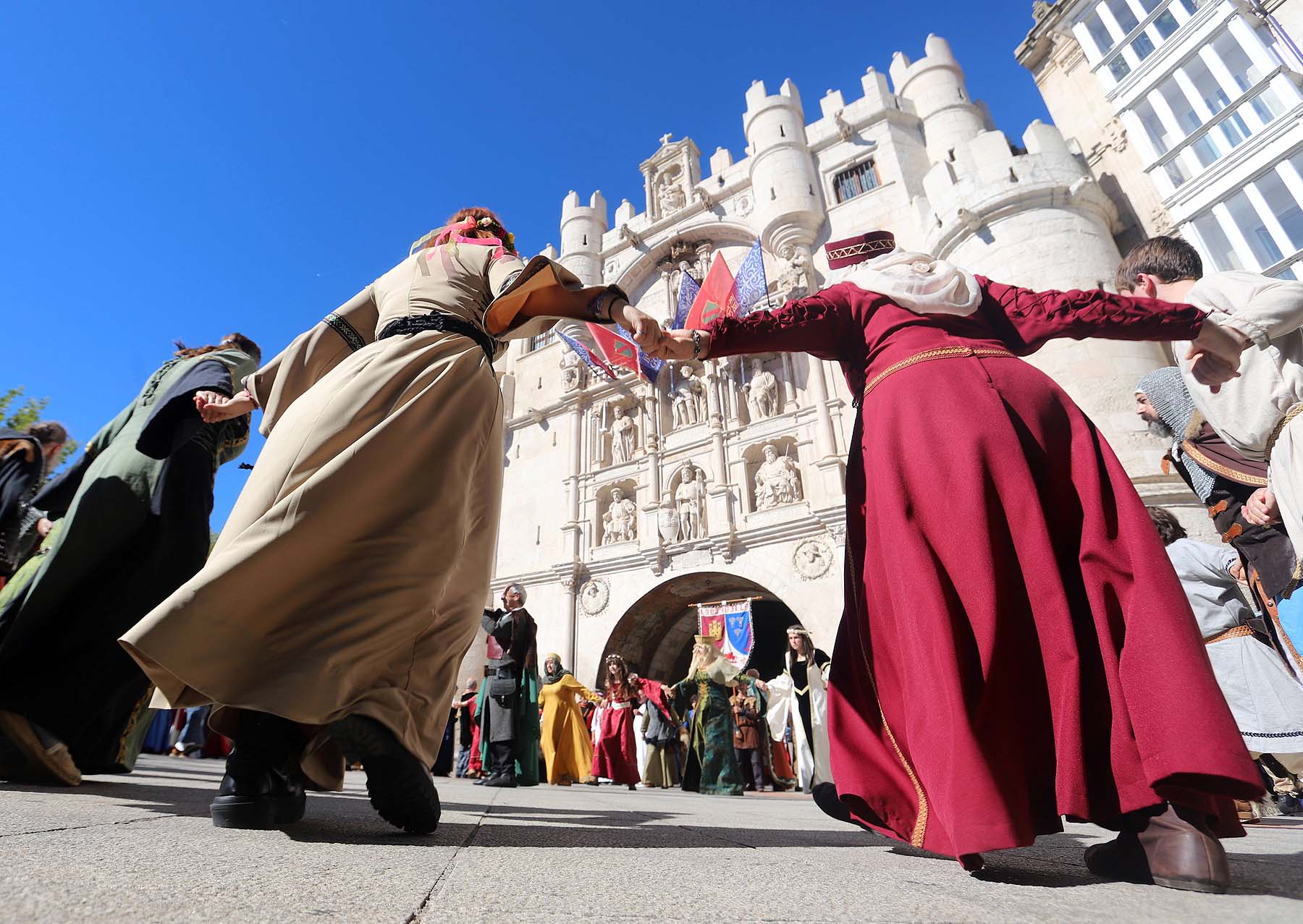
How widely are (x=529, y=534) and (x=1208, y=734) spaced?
14.8 m

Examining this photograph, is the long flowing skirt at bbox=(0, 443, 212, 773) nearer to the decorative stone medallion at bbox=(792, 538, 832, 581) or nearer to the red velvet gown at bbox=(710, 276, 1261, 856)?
the red velvet gown at bbox=(710, 276, 1261, 856)

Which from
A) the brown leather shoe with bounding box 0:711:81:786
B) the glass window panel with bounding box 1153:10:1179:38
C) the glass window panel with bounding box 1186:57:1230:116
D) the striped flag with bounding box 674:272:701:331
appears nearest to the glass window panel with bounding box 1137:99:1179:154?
the glass window panel with bounding box 1186:57:1230:116

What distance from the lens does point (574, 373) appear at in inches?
643

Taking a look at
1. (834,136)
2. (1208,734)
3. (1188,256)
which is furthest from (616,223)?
(1208,734)

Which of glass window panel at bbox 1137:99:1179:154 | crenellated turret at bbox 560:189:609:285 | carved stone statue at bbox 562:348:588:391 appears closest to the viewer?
glass window panel at bbox 1137:99:1179:154

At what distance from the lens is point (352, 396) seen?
65.9 inches

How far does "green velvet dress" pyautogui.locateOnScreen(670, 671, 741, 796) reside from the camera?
281 inches

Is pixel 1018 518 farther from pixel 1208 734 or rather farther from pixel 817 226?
pixel 817 226

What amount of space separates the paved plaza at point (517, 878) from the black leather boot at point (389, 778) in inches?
2.2

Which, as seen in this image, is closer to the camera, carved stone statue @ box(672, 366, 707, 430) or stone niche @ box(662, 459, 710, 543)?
stone niche @ box(662, 459, 710, 543)

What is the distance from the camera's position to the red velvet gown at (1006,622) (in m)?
1.10

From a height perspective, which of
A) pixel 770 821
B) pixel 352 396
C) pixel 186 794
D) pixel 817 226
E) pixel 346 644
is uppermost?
pixel 817 226

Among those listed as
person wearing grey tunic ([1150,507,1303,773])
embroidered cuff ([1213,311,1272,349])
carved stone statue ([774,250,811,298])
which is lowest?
person wearing grey tunic ([1150,507,1303,773])

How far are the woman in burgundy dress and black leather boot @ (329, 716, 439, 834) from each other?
0.90 meters
